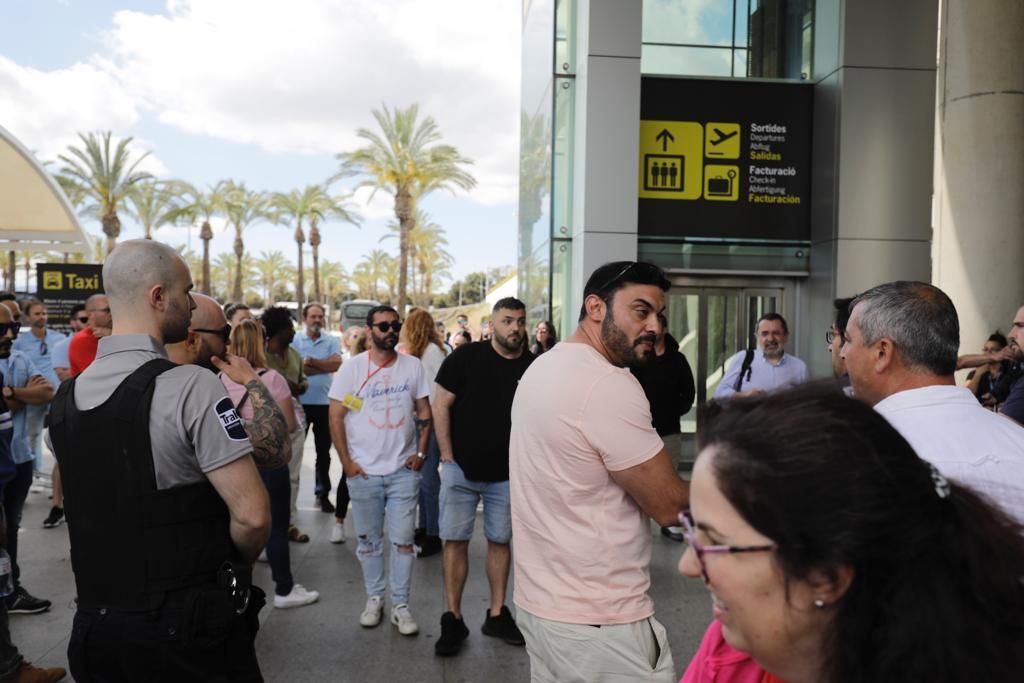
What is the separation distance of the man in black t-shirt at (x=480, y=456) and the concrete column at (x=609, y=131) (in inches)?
155

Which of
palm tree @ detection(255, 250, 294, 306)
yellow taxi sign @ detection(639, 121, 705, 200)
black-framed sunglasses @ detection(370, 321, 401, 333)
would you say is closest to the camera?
black-framed sunglasses @ detection(370, 321, 401, 333)

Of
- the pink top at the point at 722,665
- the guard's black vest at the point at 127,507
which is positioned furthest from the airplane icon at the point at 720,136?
the pink top at the point at 722,665

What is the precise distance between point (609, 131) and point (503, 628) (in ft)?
19.6

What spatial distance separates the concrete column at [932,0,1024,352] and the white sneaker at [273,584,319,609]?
7.52m

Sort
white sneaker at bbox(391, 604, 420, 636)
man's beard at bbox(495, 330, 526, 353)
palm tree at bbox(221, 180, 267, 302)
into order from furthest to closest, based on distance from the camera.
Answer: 1. palm tree at bbox(221, 180, 267, 302)
2. man's beard at bbox(495, 330, 526, 353)
3. white sneaker at bbox(391, 604, 420, 636)

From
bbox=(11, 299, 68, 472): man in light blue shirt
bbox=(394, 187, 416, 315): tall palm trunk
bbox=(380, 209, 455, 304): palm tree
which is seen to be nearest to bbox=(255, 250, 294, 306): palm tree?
bbox=(380, 209, 455, 304): palm tree

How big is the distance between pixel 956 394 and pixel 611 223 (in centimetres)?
693

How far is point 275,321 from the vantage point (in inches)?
270

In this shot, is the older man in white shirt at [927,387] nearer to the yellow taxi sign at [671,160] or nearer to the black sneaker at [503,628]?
the black sneaker at [503,628]

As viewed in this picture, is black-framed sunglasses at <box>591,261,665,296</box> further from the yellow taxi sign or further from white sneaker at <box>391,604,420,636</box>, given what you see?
the yellow taxi sign

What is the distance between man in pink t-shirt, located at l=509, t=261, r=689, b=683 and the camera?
97.3 inches

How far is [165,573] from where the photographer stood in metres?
2.36

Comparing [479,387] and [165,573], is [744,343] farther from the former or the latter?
[165,573]

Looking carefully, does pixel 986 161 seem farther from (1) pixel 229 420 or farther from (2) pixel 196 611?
(2) pixel 196 611
